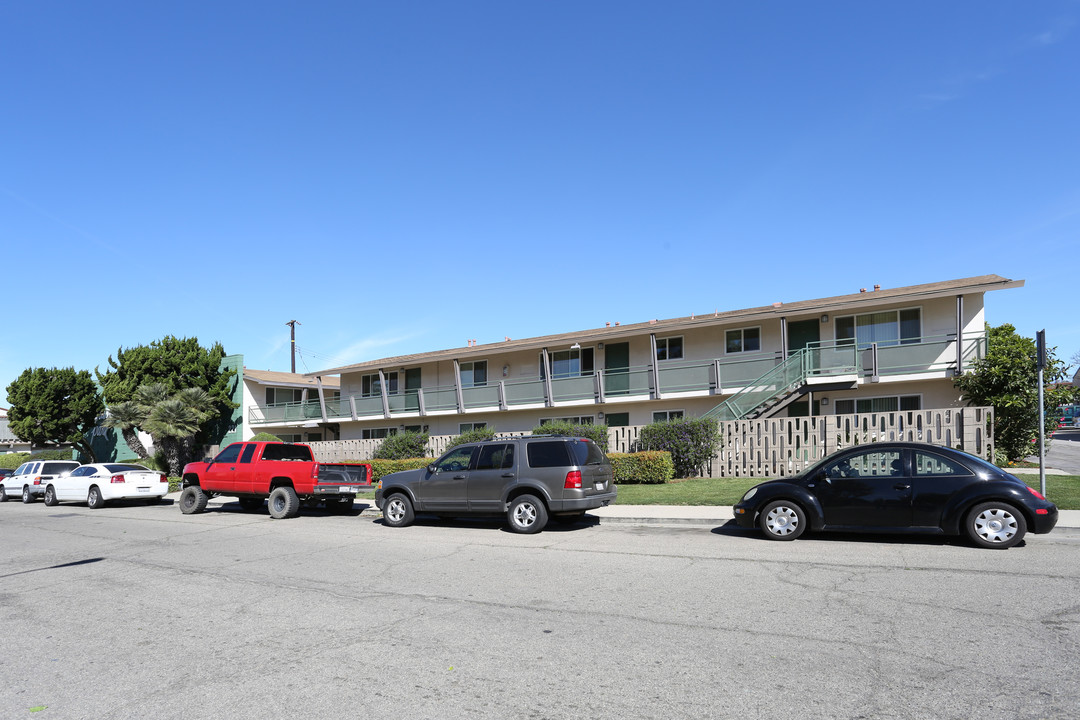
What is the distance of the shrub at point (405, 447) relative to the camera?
28625 mm

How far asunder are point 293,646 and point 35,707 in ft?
5.80

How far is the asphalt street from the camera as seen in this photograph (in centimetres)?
464

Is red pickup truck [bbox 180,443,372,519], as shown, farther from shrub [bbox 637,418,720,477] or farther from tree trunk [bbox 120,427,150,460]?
tree trunk [bbox 120,427,150,460]

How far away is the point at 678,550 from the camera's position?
1059 centimetres

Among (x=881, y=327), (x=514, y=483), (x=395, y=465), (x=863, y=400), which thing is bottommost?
(x=395, y=465)

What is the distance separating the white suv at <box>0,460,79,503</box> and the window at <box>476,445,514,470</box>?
19184mm

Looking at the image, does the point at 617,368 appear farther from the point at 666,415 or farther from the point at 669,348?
the point at 666,415

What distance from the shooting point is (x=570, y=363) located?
104 feet

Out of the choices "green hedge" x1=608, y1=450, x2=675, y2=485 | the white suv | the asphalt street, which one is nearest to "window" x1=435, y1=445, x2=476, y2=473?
the asphalt street

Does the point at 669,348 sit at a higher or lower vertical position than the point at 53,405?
higher

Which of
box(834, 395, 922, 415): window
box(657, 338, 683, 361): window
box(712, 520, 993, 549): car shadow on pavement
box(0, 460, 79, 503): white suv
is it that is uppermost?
box(657, 338, 683, 361): window

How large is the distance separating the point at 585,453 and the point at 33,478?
75.0 ft

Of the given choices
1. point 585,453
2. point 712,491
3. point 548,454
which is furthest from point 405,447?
point 585,453

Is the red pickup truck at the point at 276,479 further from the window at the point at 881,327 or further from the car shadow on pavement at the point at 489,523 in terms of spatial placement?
the window at the point at 881,327
